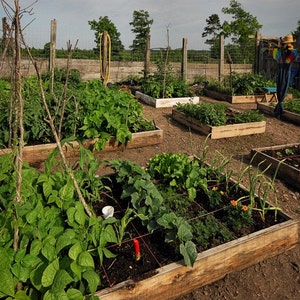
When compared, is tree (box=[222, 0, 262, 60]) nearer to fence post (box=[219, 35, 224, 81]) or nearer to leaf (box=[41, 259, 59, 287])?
fence post (box=[219, 35, 224, 81])

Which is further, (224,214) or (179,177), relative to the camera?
(179,177)

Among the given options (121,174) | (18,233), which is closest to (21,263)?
(18,233)

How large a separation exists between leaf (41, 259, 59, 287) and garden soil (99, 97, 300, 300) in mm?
1061

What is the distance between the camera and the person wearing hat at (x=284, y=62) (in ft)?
24.0

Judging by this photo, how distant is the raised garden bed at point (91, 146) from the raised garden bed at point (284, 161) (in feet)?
5.95

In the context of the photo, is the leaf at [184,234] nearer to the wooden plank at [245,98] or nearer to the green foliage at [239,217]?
the green foliage at [239,217]

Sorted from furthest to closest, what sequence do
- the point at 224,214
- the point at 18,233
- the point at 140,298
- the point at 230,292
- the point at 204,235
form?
1. the point at 224,214
2. the point at 204,235
3. the point at 230,292
4. the point at 140,298
5. the point at 18,233

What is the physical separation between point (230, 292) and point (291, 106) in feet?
22.6

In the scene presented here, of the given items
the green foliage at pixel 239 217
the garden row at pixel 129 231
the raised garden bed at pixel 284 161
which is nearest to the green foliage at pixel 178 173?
the garden row at pixel 129 231

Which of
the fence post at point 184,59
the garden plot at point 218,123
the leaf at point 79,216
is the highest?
the fence post at point 184,59

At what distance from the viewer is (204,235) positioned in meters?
2.58

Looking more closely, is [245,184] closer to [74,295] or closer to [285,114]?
[74,295]

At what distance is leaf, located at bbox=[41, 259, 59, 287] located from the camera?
1.64 metres

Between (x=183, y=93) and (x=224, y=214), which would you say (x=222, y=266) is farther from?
(x=183, y=93)
